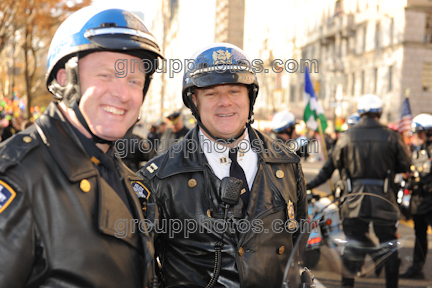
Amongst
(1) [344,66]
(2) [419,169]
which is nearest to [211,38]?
(1) [344,66]

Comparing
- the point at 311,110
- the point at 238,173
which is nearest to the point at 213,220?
the point at 238,173

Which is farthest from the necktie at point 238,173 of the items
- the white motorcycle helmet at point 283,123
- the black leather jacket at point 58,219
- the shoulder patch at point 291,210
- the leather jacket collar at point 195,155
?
the white motorcycle helmet at point 283,123

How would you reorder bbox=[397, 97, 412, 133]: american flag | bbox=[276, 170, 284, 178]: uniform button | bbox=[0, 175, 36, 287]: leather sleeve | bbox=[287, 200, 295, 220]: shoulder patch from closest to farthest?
bbox=[0, 175, 36, 287]: leather sleeve < bbox=[287, 200, 295, 220]: shoulder patch < bbox=[276, 170, 284, 178]: uniform button < bbox=[397, 97, 412, 133]: american flag

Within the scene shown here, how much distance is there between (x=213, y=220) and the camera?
2.52 metres

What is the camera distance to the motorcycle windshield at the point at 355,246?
6.17 feet

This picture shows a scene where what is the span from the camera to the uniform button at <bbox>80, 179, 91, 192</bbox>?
5.08 feet

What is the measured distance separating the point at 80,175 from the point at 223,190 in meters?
1.07

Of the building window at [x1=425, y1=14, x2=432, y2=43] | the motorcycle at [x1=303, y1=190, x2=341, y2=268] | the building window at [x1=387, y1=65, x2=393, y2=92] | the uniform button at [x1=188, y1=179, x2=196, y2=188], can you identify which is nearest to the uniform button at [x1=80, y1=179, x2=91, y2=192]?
the motorcycle at [x1=303, y1=190, x2=341, y2=268]

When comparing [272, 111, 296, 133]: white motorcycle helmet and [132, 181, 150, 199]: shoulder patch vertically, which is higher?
[272, 111, 296, 133]: white motorcycle helmet

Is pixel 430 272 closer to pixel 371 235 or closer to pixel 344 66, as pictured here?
pixel 371 235

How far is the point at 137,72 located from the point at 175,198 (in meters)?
0.98

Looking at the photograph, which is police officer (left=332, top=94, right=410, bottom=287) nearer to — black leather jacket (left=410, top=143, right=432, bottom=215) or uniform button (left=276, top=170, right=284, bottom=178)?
black leather jacket (left=410, top=143, right=432, bottom=215)

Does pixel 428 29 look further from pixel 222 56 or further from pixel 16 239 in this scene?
pixel 16 239

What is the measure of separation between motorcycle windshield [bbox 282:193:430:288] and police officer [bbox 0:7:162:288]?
717 millimetres
